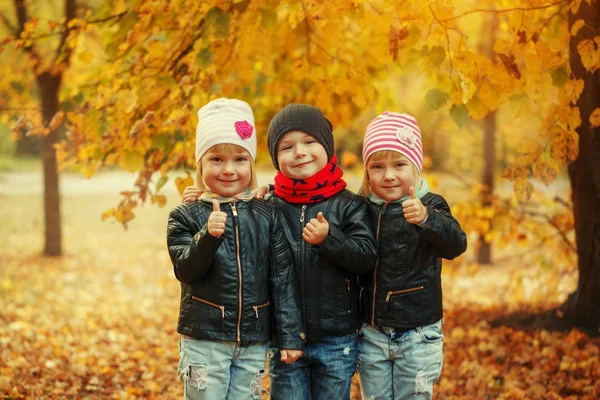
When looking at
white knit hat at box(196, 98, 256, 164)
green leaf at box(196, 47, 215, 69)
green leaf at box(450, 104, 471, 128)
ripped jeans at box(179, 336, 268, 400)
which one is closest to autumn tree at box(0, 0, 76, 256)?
green leaf at box(196, 47, 215, 69)

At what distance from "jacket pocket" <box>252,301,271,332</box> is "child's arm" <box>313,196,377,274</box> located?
13.8 inches

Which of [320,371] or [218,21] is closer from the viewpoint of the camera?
[320,371]

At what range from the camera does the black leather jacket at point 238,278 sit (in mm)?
2732

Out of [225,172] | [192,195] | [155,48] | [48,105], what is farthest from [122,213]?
[48,105]

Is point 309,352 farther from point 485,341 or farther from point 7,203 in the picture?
point 7,203

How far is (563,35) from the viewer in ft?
12.4

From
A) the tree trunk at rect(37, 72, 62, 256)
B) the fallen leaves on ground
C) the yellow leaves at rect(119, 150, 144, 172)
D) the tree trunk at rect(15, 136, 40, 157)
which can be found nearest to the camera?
the yellow leaves at rect(119, 150, 144, 172)

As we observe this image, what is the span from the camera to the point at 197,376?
108 inches

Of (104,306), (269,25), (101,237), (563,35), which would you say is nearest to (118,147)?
(269,25)

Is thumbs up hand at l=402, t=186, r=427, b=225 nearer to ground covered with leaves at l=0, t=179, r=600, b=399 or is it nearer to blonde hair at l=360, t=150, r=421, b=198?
blonde hair at l=360, t=150, r=421, b=198

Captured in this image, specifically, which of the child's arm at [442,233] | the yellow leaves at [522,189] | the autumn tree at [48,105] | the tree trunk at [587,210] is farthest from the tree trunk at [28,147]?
the child's arm at [442,233]

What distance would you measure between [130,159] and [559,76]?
99.2 inches

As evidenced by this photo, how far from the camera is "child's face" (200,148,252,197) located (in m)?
2.84

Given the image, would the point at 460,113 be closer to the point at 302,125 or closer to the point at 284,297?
the point at 302,125
